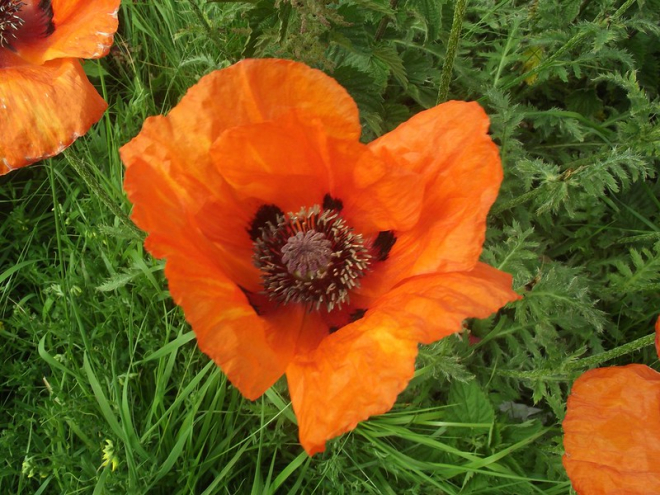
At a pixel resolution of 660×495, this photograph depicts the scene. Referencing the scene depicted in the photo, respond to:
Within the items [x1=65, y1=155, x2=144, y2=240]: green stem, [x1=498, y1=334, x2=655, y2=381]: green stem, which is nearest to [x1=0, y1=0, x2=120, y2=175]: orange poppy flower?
[x1=65, y1=155, x2=144, y2=240]: green stem

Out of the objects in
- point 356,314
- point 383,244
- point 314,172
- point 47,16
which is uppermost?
point 47,16

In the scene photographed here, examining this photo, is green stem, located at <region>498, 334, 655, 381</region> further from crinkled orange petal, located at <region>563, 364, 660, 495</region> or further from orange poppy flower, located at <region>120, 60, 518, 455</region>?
orange poppy flower, located at <region>120, 60, 518, 455</region>

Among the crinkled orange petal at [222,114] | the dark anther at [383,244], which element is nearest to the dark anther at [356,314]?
the dark anther at [383,244]

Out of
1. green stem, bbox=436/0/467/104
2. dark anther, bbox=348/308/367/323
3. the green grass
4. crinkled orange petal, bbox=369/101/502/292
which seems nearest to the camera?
crinkled orange petal, bbox=369/101/502/292

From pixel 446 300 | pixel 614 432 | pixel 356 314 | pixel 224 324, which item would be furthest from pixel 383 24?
pixel 614 432

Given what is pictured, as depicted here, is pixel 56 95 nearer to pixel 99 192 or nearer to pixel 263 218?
pixel 99 192

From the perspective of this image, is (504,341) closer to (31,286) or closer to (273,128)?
(273,128)
